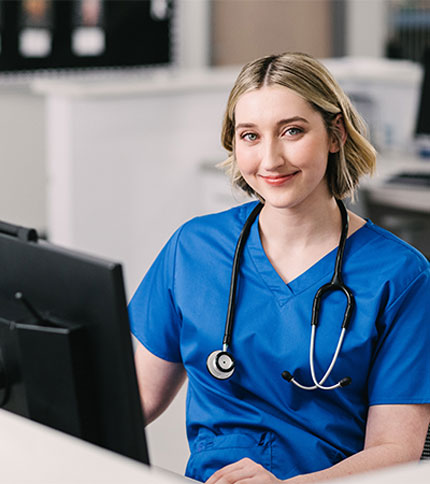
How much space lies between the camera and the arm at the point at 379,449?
1156mm

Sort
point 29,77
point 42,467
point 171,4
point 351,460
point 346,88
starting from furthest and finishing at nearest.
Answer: point 171,4, point 29,77, point 346,88, point 351,460, point 42,467

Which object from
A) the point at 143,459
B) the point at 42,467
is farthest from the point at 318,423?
the point at 42,467

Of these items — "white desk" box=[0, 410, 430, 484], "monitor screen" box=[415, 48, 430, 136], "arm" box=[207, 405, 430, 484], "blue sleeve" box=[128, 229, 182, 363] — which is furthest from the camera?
"monitor screen" box=[415, 48, 430, 136]

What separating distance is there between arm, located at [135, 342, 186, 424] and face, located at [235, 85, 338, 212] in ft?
1.11

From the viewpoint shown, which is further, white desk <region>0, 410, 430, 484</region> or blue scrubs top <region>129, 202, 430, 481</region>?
blue scrubs top <region>129, 202, 430, 481</region>

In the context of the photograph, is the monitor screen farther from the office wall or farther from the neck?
the neck

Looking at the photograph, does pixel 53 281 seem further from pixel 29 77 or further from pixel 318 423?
pixel 29 77

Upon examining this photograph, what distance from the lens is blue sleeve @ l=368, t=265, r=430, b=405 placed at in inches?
48.9

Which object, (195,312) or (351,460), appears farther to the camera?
(195,312)

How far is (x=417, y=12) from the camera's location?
6051 millimetres

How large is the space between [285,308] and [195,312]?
15 centimetres

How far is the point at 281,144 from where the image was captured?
1.27 meters

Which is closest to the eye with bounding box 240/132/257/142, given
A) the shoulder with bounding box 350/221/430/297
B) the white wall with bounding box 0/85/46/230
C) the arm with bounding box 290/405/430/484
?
the shoulder with bounding box 350/221/430/297

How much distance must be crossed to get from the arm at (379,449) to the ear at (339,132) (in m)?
0.40
